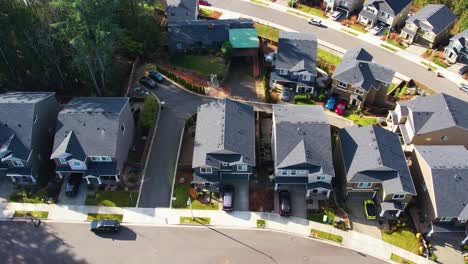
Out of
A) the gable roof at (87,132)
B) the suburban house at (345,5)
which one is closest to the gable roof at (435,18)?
the suburban house at (345,5)

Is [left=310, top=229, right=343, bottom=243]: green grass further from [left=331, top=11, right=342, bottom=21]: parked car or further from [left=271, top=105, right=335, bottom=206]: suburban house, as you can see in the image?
[left=331, top=11, right=342, bottom=21]: parked car

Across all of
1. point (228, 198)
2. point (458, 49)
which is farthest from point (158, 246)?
point (458, 49)

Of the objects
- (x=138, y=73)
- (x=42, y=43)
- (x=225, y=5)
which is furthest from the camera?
(x=225, y=5)

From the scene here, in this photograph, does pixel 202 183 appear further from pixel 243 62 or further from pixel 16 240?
pixel 243 62

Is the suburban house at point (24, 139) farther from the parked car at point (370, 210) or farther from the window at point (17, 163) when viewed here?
the parked car at point (370, 210)

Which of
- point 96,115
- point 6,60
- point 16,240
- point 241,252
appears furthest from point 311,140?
point 6,60

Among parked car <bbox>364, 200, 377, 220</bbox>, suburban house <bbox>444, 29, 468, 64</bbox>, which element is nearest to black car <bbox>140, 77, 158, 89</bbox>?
parked car <bbox>364, 200, 377, 220</bbox>
